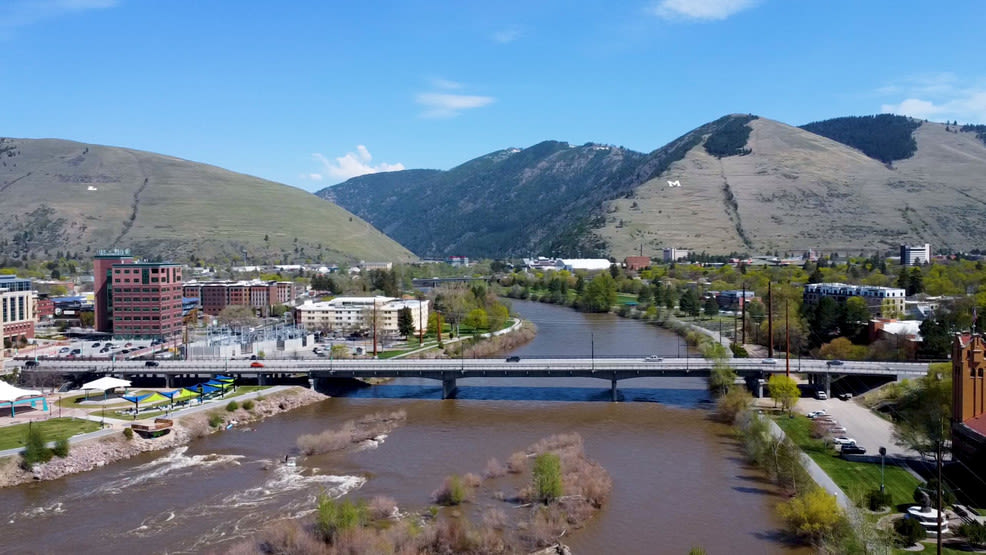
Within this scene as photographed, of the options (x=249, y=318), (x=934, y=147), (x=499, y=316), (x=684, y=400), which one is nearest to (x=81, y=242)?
(x=249, y=318)

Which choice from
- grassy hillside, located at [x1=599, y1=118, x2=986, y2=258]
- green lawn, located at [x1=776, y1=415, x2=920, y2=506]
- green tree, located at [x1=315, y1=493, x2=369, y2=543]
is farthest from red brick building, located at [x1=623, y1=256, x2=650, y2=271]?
green tree, located at [x1=315, y1=493, x2=369, y2=543]

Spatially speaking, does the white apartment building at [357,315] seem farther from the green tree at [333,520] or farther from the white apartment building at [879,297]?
the green tree at [333,520]

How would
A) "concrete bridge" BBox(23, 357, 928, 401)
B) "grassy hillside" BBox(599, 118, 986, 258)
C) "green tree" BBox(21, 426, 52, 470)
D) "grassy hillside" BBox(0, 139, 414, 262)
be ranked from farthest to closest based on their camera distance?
"grassy hillside" BBox(0, 139, 414, 262), "grassy hillside" BBox(599, 118, 986, 258), "concrete bridge" BBox(23, 357, 928, 401), "green tree" BBox(21, 426, 52, 470)

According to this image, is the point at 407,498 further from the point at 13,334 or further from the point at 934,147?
the point at 934,147

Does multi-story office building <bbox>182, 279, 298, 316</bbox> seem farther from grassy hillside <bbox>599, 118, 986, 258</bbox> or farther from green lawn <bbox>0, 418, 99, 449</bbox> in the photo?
grassy hillside <bbox>599, 118, 986, 258</bbox>

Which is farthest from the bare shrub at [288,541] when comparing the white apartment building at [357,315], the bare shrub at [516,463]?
the white apartment building at [357,315]

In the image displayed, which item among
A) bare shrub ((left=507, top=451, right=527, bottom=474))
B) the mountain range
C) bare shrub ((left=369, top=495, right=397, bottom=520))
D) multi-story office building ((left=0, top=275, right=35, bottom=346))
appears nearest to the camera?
bare shrub ((left=369, top=495, right=397, bottom=520))
